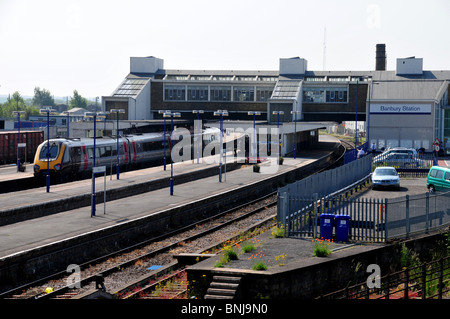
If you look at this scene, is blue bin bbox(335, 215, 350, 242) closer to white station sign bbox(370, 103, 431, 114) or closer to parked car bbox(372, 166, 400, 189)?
parked car bbox(372, 166, 400, 189)

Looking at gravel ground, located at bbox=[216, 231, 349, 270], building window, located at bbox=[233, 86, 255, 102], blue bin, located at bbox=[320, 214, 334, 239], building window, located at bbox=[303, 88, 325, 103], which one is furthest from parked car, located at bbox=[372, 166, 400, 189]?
building window, located at bbox=[233, 86, 255, 102]

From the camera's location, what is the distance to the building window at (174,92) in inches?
3120

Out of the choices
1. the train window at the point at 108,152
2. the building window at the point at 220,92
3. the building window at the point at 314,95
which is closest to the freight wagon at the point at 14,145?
the train window at the point at 108,152

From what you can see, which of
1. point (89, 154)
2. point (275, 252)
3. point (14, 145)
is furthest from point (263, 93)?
point (275, 252)

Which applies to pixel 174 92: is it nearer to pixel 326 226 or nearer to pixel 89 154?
pixel 89 154

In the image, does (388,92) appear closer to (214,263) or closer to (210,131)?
(210,131)

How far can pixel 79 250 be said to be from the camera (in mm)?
21250

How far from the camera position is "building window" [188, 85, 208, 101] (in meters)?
79.1

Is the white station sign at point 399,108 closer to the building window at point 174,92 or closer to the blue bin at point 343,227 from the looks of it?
the building window at point 174,92

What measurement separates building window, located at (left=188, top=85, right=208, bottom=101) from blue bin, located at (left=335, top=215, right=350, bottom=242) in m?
61.3

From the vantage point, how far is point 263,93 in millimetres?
78812

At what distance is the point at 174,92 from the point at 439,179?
5216 cm
